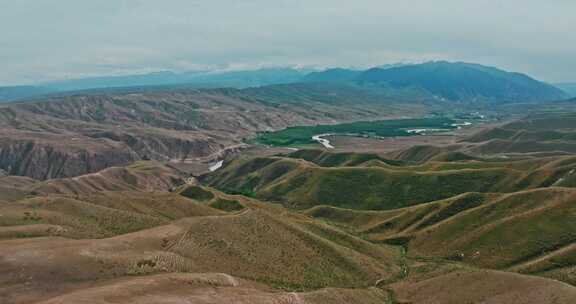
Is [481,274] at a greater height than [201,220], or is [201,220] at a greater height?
[201,220]

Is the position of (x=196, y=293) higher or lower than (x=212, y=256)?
higher

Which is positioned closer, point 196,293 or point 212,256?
point 196,293

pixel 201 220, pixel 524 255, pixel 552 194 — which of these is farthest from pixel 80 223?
pixel 552 194

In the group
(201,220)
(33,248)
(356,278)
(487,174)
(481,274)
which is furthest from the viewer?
(487,174)

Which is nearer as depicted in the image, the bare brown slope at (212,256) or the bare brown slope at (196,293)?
the bare brown slope at (196,293)

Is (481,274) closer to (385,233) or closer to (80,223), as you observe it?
(385,233)

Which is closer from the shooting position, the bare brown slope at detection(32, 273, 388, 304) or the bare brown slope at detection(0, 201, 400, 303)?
the bare brown slope at detection(32, 273, 388, 304)

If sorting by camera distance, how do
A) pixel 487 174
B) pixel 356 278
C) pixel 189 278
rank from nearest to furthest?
pixel 189 278 < pixel 356 278 < pixel 487 174

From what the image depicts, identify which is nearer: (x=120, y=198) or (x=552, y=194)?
(x=552, y=194)

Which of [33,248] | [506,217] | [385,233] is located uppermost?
[33,248]

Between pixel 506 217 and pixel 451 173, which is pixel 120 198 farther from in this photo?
pixel 451 173
